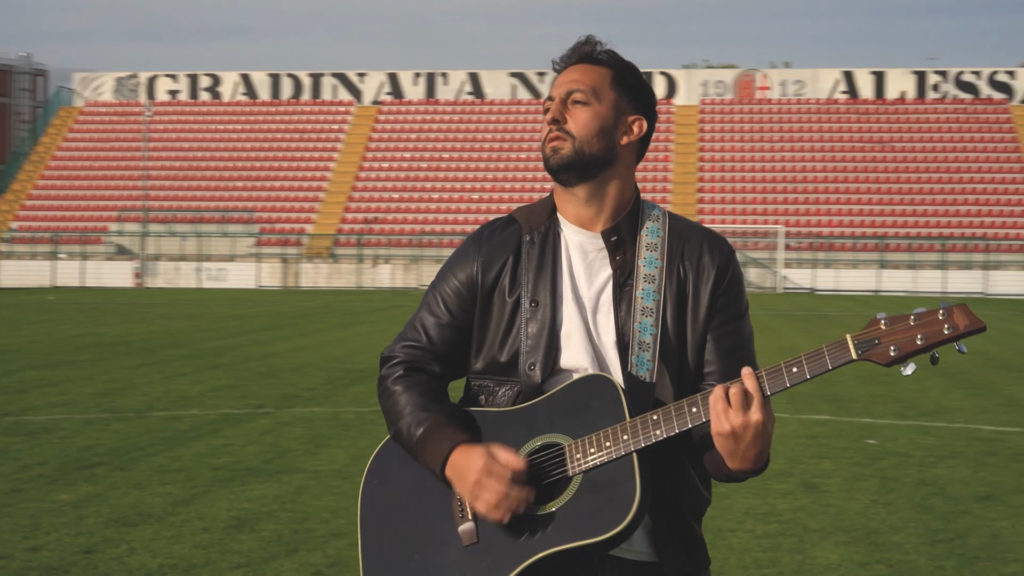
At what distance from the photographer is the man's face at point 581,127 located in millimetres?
2697

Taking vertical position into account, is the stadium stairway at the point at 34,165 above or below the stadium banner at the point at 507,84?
below

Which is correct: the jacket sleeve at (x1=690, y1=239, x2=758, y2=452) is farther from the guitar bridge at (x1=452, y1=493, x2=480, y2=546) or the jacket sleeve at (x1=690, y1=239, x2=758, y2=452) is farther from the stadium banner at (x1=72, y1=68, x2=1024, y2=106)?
the stadium banner at (x1=72, y1=68, x2=1024, y2=106)

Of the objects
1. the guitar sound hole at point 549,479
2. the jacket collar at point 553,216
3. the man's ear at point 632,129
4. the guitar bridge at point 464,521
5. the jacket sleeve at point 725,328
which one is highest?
the man's ear at point 632,129

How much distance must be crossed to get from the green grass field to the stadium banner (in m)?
21.7

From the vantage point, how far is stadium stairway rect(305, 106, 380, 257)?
2877cm

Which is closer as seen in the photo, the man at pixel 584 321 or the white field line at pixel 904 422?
the man at pixel 584 321

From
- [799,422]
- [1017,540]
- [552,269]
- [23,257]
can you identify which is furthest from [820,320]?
[23,257]

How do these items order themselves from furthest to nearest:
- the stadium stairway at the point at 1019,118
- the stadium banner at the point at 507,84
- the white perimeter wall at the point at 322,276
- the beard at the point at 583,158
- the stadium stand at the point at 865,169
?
1. the stadium banner at the point at 507,84
2. the stadium stairway at the point at 1019,118
3. the stadium stand at the point at 865,169
4. the white perimeter wall at the point at 322,276
5. the beard at the point at 583,158

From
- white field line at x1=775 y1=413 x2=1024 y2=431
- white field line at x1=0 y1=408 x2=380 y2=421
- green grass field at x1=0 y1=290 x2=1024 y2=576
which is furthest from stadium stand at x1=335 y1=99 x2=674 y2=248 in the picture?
white field line at x1=775 y1=413 x2=1024 y2=431

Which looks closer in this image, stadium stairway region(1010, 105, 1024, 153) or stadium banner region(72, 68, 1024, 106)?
stadium stairway region(1010, 105, 1024, 153)

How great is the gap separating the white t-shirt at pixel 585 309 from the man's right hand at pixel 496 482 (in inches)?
11.6

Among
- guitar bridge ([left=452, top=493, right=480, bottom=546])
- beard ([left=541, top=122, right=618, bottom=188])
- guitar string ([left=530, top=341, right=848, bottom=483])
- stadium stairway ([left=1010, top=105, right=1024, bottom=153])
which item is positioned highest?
stadium stairway ([left=1010, top=105, right=1024, bottom=153])

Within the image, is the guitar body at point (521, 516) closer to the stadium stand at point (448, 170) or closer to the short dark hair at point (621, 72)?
the short dark hair at point (621, 72)

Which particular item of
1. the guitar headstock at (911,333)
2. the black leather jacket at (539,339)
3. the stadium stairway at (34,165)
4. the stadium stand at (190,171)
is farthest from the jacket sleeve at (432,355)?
the stadium stairway at (34,165)
